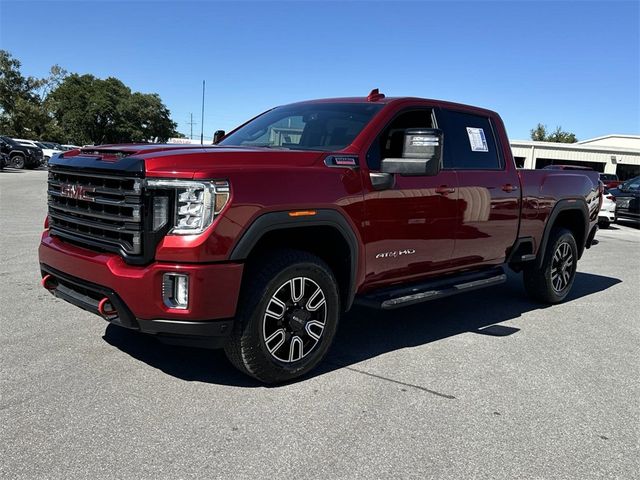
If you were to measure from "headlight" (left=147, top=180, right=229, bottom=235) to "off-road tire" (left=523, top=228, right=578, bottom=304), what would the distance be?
14.4 ft

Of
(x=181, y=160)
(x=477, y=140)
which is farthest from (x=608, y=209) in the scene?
(x=181, y=160)

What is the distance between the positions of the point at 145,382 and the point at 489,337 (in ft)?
10.2

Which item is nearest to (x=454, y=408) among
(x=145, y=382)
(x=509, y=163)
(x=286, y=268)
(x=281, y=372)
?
(x=281, y=372)

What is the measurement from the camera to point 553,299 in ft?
21.8

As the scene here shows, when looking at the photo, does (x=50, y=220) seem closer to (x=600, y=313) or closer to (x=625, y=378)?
(x=625, y=378)

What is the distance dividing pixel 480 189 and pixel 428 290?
45.7 inches

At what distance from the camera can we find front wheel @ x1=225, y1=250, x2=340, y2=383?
357 centimetres

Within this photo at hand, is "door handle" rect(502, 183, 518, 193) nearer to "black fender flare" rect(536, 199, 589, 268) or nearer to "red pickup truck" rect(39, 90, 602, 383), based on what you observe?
"red pickup truck" rect(39, 90, 602, 383)

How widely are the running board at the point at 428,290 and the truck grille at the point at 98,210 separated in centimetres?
178

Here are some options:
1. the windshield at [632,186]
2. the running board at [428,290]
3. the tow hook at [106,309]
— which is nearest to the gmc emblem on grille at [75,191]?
the tow hook at [106,309]

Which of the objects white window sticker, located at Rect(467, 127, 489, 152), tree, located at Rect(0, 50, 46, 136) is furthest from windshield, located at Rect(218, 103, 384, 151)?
tree, located at Rect(0, 50, 46, 136)

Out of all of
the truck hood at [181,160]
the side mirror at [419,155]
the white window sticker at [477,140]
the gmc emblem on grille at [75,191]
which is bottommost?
the gmc emblem on grille at [75,191]

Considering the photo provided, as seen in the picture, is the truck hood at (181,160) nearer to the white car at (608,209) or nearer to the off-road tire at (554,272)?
the off-road tire at (554,272)

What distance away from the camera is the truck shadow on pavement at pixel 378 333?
4.08 meters
